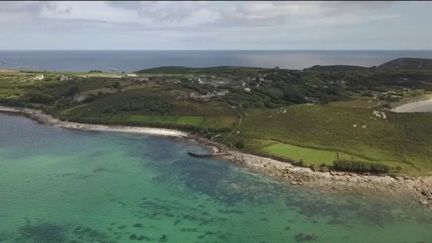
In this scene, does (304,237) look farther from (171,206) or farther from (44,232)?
(44,232)

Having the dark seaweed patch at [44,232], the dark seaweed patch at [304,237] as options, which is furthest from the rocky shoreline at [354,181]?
the dark seaweed patch at [44,232]

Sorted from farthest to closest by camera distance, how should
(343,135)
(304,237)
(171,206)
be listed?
(343,135) → (171,206) → (304,237)

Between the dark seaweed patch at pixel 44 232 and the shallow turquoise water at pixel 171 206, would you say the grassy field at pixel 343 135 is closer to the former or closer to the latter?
the shallow turquoise water at pixel 171 206

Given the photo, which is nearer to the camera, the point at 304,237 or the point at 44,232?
the point at 304,237

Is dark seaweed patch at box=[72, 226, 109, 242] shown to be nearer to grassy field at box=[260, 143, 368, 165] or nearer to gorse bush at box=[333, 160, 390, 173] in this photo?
grassy field at box=[260, 143, 368, 165]

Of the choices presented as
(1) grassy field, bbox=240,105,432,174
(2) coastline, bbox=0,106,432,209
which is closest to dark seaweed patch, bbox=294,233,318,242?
(2) coastline, bbox=0,106,432,209

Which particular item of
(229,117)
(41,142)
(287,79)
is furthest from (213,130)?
(287,79)

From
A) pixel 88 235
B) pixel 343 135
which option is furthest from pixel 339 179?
pixel 88 235
